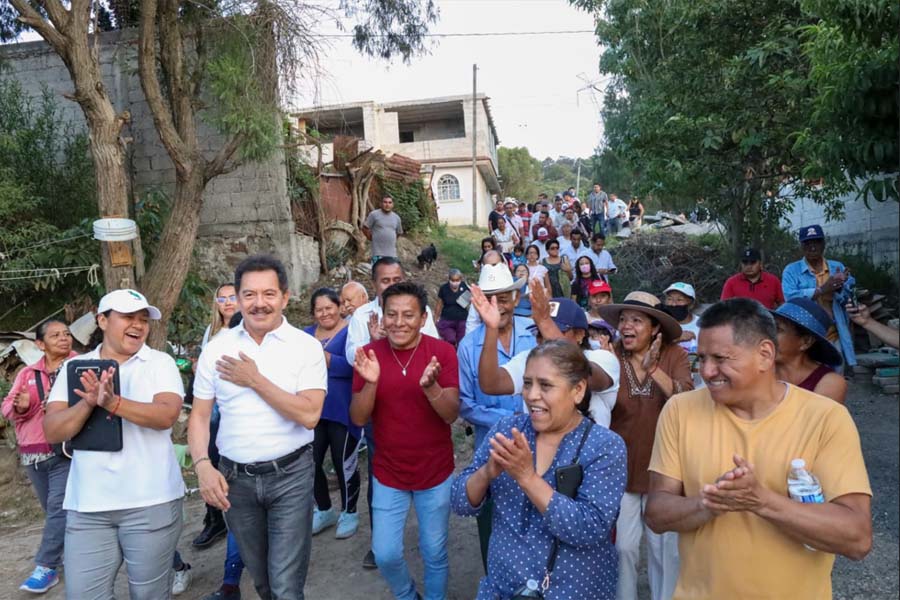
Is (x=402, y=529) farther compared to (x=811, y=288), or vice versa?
(x=811, y=288)

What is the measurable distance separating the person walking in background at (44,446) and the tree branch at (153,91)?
13.6 ft

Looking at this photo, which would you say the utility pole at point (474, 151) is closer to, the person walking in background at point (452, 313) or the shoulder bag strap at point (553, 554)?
the person walking in background at point (452, 313)

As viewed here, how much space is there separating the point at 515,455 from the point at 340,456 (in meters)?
2.69

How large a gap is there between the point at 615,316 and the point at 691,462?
4.86 ft

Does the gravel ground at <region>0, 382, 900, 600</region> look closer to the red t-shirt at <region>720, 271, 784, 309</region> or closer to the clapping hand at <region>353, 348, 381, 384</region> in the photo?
the red t-shirt at <region>720, 271, 784, 309</region>

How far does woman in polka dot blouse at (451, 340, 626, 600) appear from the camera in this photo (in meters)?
2.32

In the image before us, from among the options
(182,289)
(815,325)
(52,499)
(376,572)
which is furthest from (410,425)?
(182,289)

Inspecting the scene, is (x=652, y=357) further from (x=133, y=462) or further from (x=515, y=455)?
(x=133, y=462)

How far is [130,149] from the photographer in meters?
10.7

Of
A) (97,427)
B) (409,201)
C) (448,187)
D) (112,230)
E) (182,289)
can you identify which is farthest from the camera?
(448,187)

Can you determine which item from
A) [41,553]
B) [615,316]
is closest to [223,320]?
[41,553]

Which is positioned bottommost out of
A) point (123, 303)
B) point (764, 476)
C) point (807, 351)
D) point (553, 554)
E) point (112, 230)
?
point (553, 554)

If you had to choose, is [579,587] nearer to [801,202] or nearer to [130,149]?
[130,149]

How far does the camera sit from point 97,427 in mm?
3006
